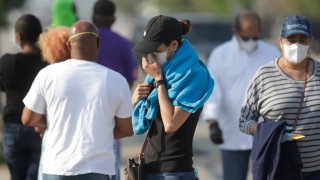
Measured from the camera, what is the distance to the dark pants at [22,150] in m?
7.15

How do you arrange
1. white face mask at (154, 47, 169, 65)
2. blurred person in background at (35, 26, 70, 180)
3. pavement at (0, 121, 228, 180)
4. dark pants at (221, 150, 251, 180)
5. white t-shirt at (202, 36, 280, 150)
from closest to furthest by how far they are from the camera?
white face mask at (154, 47, 169, 65)
blurred person in background at (35, 26, 70, 180)
dark pants at (221, 150, 251, 180)
white t-shirt at (202, 36, 280, 150)
pavement at (0, 121, 228, 180)

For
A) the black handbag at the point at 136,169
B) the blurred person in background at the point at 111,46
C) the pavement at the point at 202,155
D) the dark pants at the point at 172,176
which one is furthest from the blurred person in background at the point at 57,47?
the pavement at the point at 202,155

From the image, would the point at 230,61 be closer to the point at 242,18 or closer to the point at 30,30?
the point at 242,18

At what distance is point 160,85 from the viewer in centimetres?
527

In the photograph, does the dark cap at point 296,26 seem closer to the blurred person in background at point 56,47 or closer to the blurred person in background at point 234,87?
the blurred person in background at point 56,47

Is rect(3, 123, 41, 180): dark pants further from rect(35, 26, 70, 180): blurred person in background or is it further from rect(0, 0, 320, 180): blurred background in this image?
rect(0, 0, 320, 180): blurred background

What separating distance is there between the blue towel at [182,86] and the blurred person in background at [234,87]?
7.71ft

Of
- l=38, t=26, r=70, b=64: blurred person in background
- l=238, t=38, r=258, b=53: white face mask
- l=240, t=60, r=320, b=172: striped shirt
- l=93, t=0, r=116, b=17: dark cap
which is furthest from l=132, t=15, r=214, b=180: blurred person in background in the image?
l=93, t=0, r=116, b=17: dark cap

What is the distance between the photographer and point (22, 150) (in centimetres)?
718

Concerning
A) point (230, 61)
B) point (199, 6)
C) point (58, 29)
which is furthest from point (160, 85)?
point (199, 6)

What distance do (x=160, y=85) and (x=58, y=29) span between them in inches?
58.9

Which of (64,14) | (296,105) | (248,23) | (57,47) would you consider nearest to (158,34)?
(296,105)

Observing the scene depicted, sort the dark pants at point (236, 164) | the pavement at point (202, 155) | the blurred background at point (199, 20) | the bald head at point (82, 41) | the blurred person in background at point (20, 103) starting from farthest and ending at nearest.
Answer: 1. the blurred background at point (199, 20)
2. the pavement at point (202, 155)
3. the dark pants at point (236, 164)
4. the blurred person in background at point (20, 103)
5. the bald head at point (82, 41)

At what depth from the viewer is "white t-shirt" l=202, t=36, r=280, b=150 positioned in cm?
776
